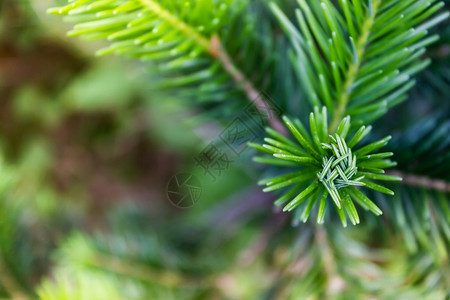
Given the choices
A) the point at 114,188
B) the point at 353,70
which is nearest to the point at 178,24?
the point at 353,70

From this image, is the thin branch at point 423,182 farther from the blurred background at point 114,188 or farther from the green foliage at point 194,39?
the green foliage at point 194,39

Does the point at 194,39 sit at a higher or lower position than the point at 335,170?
higher

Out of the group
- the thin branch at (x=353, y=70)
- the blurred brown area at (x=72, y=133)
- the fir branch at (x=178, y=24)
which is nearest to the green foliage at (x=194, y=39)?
the fir branch at (x=178, y=24)

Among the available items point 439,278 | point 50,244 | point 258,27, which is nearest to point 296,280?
point 439,278

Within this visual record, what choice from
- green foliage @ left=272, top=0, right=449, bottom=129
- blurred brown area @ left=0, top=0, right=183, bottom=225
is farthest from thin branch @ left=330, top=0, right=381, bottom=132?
blurred brown area @ left=0, top=0, right=183, bottom=225

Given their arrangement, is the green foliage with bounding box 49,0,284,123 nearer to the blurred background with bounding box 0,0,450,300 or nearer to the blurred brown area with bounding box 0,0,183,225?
the blurred background with bounding box 0,0,450,300

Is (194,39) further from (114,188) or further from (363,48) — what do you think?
(114,188)

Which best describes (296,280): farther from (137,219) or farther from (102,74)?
(102,74)
